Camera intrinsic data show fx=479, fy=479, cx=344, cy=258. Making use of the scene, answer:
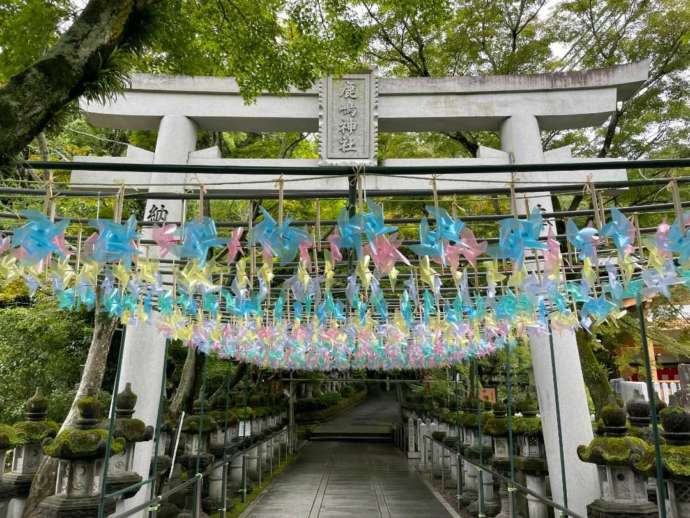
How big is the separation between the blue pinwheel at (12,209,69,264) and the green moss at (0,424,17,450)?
3533 millimetres

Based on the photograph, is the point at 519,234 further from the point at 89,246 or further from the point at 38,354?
the point at 38,354

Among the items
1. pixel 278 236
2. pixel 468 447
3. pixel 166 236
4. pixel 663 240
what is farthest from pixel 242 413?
pixel 663 240

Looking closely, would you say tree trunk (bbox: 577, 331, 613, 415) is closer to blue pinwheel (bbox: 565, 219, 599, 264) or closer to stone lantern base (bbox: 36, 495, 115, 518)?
blue pinwheel (bbox: 565, 219, 599, 264)

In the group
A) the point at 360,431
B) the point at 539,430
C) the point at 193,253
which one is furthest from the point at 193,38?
the point at 360,431

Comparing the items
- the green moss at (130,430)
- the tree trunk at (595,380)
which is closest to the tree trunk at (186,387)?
the green moss at (130,430)

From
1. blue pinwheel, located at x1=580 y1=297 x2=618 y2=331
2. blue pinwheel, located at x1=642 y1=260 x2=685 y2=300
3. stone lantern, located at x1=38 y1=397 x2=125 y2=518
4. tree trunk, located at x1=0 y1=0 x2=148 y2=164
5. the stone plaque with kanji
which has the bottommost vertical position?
stone lantern, located at x1=38 y1=397 x2=125 y2=518

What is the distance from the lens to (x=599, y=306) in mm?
3930

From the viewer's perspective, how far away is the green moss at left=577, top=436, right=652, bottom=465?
452 cm

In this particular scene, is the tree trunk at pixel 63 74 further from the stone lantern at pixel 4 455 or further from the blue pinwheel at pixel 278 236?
the stone lantern at pixel 4 455

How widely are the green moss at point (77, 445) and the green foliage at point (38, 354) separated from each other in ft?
22.4

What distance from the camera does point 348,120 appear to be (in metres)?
6.91

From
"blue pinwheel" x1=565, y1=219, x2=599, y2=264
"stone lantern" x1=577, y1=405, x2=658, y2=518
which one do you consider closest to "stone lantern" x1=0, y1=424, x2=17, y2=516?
"blue pinwheel" x1=565, y1=219, x2=599, y2=264

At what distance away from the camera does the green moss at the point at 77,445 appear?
4.65m

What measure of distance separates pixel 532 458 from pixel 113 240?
665 centimetres
